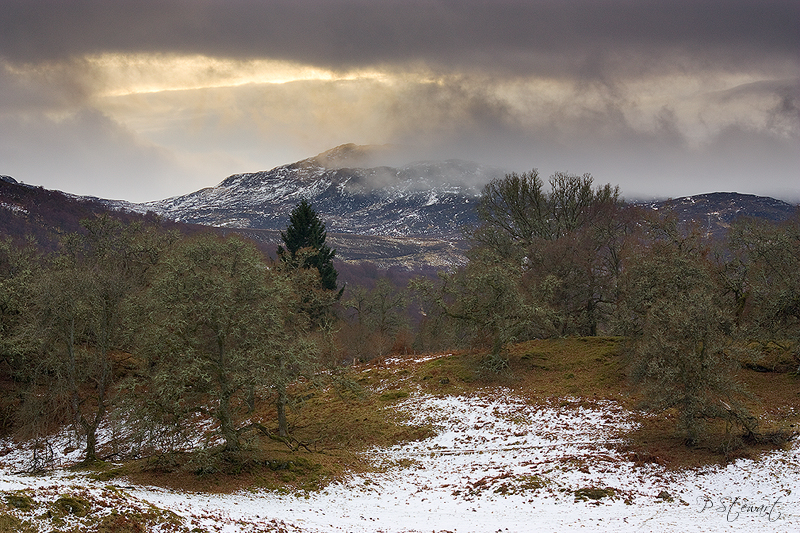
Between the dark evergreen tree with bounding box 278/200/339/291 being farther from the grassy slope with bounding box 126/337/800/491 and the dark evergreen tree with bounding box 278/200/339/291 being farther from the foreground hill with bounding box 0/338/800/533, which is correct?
the foreground hill with bounding box 0/338/800/533

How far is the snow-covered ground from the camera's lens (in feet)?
49.5

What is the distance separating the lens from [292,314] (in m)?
23.7

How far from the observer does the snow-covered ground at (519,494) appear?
15086mm

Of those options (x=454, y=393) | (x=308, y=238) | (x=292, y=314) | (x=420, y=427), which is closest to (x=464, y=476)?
(x=420, y=427)

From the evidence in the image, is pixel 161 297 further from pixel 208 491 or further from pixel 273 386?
pixel 208 491

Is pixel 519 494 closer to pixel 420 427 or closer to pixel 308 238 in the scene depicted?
pixel 420 427

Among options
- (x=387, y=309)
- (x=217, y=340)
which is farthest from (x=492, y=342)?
(x=387, y=309)

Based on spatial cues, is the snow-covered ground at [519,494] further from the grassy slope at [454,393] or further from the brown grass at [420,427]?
the grassy slope at [454,393]

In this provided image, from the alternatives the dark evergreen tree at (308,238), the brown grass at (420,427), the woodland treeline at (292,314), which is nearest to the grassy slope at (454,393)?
the brown grass at (420,427)

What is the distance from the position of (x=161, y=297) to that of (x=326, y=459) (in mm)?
9676

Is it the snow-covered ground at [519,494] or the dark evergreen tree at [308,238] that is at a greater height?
the dark evergreen tree at [308,238]

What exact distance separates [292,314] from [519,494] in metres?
12.0

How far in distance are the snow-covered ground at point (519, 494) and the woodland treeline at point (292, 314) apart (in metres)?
2.75

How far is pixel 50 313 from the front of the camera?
21.6 metres
